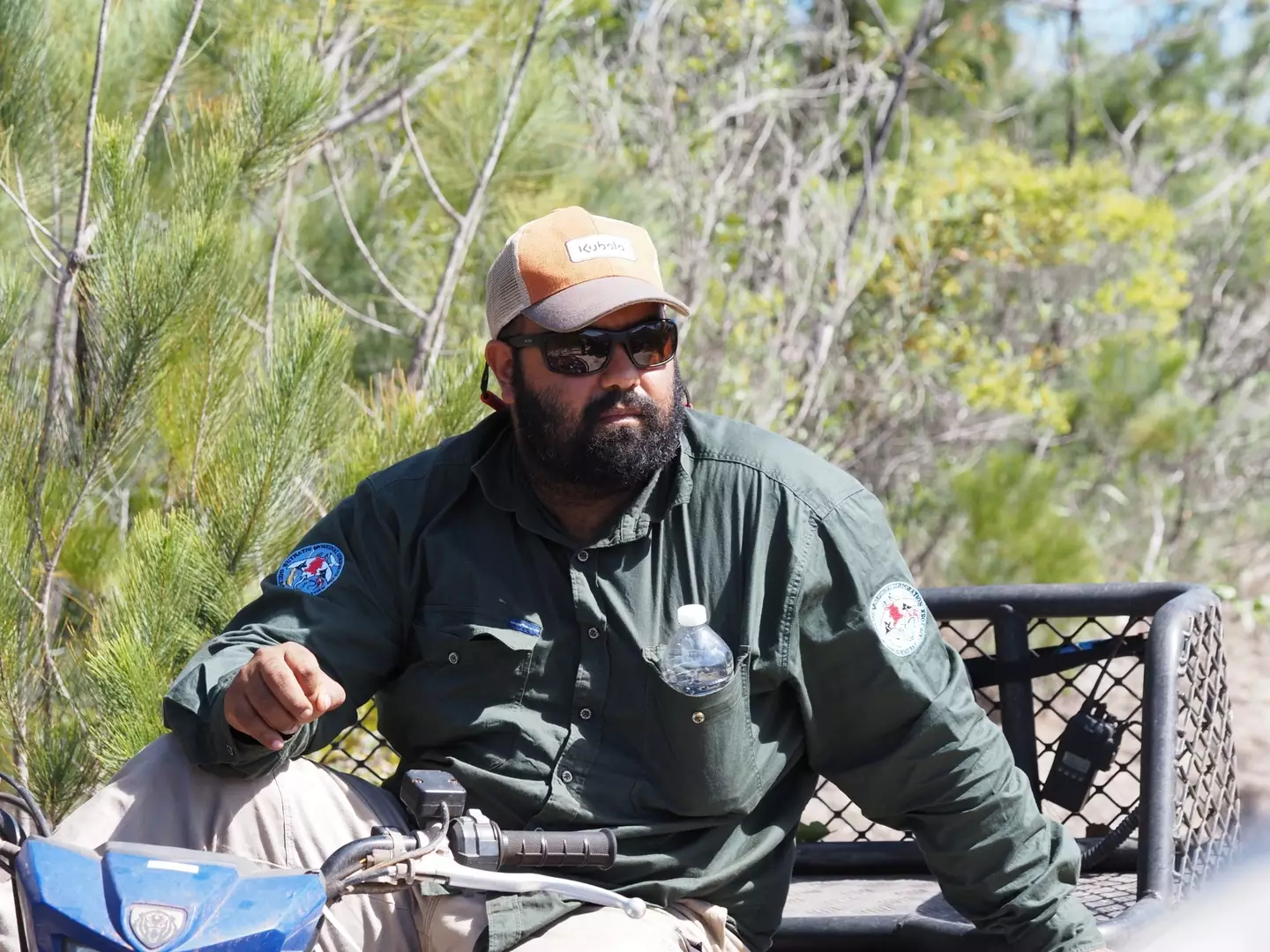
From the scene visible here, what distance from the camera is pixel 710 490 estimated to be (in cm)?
239

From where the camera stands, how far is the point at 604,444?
2.37 meters

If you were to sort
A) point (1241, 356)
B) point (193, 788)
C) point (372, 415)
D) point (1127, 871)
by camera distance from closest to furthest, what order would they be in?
point (193, 788), point (1127, 871), point (372, 415), point (1241, 356)

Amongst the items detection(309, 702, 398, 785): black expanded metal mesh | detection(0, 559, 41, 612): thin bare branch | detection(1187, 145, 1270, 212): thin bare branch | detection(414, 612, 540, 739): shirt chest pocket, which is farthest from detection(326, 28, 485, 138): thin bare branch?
detection(1187, 145, 1270, 212): thin bare branch

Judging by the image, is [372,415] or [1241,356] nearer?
[372,415]

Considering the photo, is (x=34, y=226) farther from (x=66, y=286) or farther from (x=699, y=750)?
(x=699, y=750)

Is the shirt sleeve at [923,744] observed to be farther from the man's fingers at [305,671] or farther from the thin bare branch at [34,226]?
the thin bare branch at [34,226]

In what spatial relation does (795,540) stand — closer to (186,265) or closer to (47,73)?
(186,265)

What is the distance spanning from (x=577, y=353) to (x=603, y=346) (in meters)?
0.04

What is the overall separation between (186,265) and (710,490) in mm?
1283

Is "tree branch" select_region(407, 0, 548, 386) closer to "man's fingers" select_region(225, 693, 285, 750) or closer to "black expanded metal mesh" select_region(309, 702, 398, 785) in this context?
"black expanded metal mesh" select_region(309, 702, 398, 785)

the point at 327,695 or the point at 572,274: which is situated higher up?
the point at 572,274

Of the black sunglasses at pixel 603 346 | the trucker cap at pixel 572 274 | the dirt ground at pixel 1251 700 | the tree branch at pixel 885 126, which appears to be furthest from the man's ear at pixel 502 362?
the tree branch at pixel 885 126

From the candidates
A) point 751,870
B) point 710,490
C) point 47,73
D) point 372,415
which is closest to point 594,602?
point 710,490

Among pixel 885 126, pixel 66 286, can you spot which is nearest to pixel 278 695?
pixel 66 286
